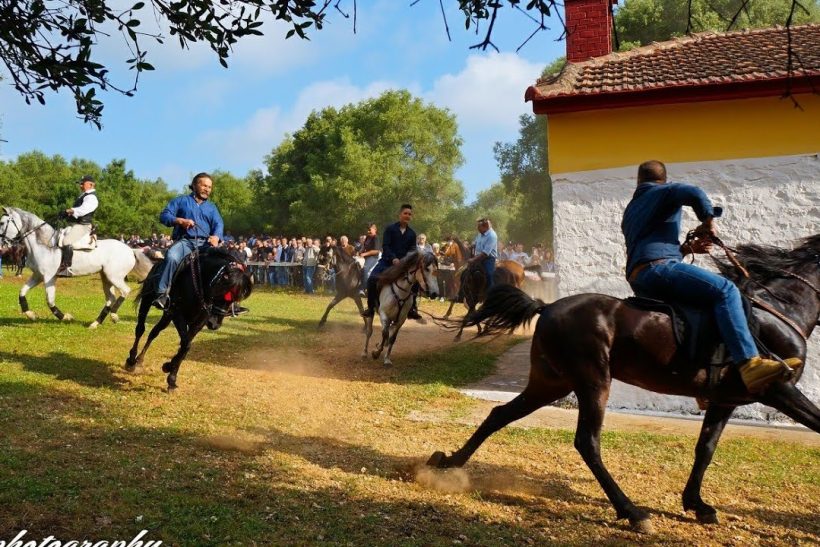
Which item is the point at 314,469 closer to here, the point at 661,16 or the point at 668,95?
the point at 668,95

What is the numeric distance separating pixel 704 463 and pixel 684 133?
5531 millimetres

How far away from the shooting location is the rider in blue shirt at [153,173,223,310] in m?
9.11

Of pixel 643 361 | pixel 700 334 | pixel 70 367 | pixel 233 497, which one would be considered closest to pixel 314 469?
pixel 233 497

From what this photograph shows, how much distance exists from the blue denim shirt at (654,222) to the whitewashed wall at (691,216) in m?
4.15

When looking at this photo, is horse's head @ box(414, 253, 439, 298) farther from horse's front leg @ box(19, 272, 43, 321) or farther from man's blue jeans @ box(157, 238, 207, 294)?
horse's front leg @ box(19, 272, 43, 321)

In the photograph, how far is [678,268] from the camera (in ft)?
17.2

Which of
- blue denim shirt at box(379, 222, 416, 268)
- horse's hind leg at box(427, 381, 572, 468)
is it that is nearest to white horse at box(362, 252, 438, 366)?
blue denim shirt at box(379, 222, 416, 268)

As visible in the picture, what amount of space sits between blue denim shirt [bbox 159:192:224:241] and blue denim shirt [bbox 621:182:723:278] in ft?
19.5

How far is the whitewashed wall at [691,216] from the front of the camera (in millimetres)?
8992

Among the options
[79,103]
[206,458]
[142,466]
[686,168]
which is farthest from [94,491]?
[686,168]

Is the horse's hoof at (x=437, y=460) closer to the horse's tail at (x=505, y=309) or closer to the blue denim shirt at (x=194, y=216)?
the horse's tail at (x=505, y=309)

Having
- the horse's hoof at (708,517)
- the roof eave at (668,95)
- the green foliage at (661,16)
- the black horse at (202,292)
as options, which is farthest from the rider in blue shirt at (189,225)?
the green foliage at (661,16)

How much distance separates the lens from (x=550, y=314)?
5406mm

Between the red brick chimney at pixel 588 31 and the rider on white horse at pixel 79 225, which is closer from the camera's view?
the red brick chimney at pixel 588 31
